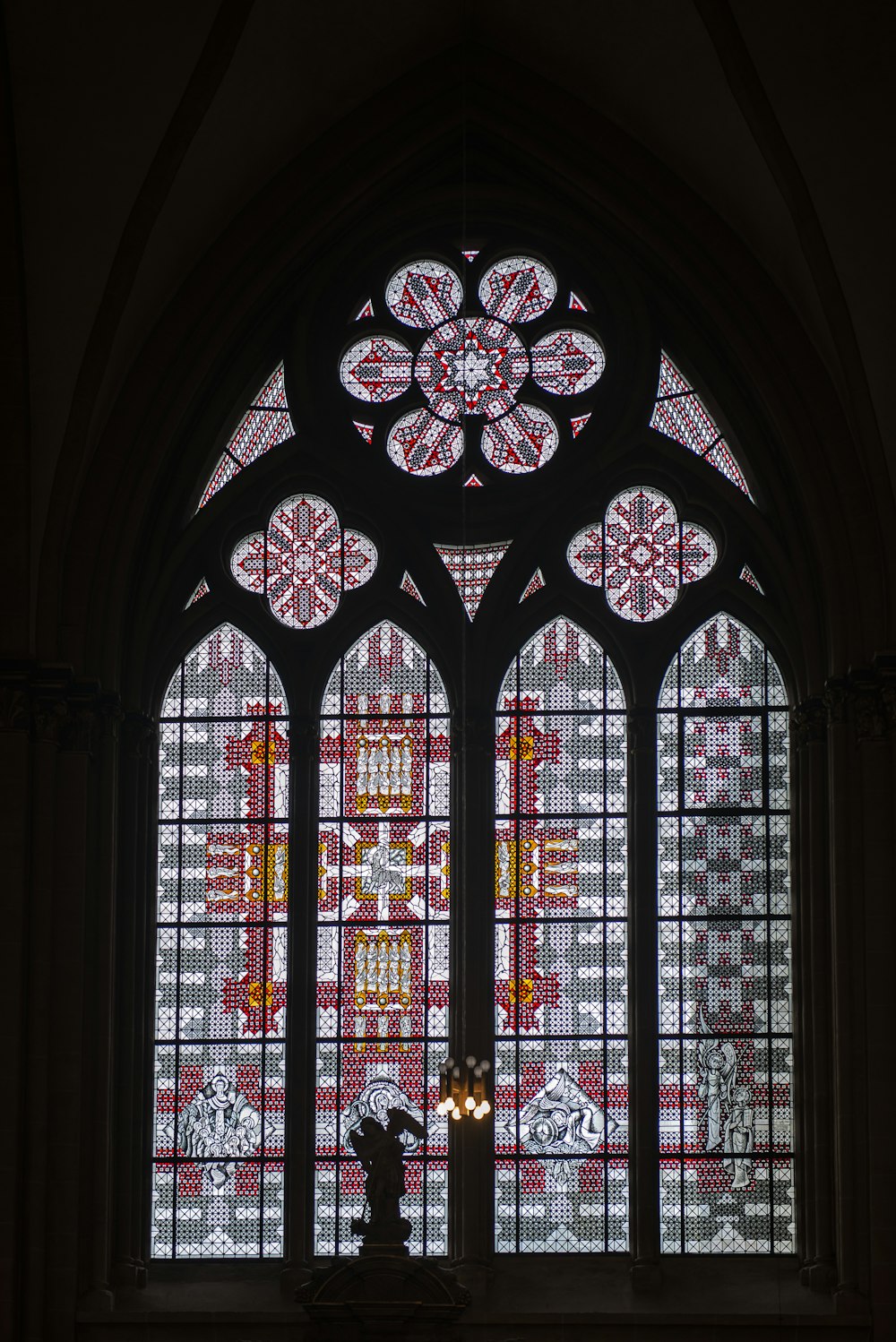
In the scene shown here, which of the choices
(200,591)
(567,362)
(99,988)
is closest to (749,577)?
(567,362)

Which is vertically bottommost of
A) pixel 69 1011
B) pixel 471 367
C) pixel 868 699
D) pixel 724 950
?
pixel 69 1011

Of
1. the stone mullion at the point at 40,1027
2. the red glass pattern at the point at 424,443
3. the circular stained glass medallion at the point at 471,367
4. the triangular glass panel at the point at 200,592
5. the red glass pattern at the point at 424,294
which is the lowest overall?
the stone mullion at the point at 40,1027

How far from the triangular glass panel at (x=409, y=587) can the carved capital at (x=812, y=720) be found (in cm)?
363

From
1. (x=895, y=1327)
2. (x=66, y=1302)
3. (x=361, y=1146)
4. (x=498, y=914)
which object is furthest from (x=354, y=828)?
A: (x=895, y=1327)

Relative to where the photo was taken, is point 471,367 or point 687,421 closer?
point 687,421

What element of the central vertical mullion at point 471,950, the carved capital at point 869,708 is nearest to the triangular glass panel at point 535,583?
the central vertical mullion at point 471,950

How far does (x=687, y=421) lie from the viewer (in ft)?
77.2

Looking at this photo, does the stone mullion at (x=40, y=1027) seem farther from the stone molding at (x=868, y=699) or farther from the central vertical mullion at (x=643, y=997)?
the stone molding at (x=868, y=699)

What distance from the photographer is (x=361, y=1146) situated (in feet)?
68.3

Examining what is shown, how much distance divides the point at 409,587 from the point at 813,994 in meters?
5.25

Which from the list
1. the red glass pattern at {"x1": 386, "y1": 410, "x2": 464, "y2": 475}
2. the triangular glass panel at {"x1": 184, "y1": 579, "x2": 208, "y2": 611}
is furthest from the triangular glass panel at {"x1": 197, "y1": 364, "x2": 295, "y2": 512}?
the red glass pattern at {"x1": 386, "y1": 410, "x2": 464, "y2": 475}

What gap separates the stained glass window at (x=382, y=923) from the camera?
21.9 metres

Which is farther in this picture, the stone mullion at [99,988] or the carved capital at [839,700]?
the carved capital at [839,700]

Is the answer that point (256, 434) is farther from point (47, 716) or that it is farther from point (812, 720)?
point (812, 720)
